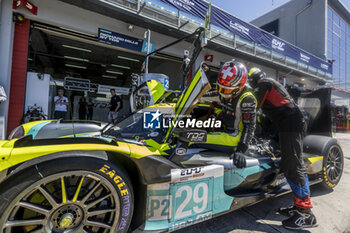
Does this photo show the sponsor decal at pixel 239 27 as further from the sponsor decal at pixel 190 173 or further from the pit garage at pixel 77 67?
the sponsor decal at pixel 190 173

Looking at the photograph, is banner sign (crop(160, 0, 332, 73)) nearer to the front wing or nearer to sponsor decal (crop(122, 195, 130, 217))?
the front wing

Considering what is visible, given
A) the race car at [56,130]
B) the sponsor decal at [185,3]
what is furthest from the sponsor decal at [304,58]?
the race car at [56,130]

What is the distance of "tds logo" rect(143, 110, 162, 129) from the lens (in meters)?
1.96

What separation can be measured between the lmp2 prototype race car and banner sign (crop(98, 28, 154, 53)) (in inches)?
201

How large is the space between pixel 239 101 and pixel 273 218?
54.0 inches

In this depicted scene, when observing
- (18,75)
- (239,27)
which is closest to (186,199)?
(18,75)

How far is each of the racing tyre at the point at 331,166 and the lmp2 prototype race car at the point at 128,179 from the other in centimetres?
145

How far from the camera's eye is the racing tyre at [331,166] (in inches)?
111

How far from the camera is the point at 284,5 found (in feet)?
66.6

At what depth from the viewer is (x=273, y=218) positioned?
213 centimetres

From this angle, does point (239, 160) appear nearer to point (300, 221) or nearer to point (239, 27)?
point (300, 221)

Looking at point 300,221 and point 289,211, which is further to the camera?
point 289,211

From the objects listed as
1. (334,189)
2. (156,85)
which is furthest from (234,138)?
(334,189)

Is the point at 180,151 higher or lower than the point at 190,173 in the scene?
higher
